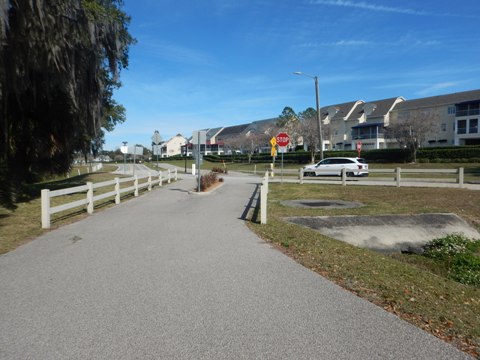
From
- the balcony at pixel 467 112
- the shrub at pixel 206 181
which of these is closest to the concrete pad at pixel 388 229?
the shrub at pixel 206 181

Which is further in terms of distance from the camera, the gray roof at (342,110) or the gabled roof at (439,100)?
the gray roof at (342,110)

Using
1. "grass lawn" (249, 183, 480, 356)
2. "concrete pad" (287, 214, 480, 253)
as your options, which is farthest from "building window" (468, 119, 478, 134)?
"concrete pad" (287, 214, 480, 253)

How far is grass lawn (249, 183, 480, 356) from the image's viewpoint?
4.46 m

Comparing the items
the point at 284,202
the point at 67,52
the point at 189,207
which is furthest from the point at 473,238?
the point at 67,52

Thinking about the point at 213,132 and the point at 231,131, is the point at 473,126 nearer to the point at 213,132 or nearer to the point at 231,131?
the point at 231,131

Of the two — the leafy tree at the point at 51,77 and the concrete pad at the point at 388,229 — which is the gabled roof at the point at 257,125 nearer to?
the leafy tree at the point at 51,77

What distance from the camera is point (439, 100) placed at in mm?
63938

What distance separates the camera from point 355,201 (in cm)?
1593

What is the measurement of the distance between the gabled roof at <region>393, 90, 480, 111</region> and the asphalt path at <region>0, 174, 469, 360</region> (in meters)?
A: 63.1

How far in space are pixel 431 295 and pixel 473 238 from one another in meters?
7.44

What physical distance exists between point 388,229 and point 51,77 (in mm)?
12032

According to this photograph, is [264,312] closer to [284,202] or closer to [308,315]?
[308,315]

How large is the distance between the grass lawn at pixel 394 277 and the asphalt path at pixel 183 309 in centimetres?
28

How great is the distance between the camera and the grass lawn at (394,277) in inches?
176
